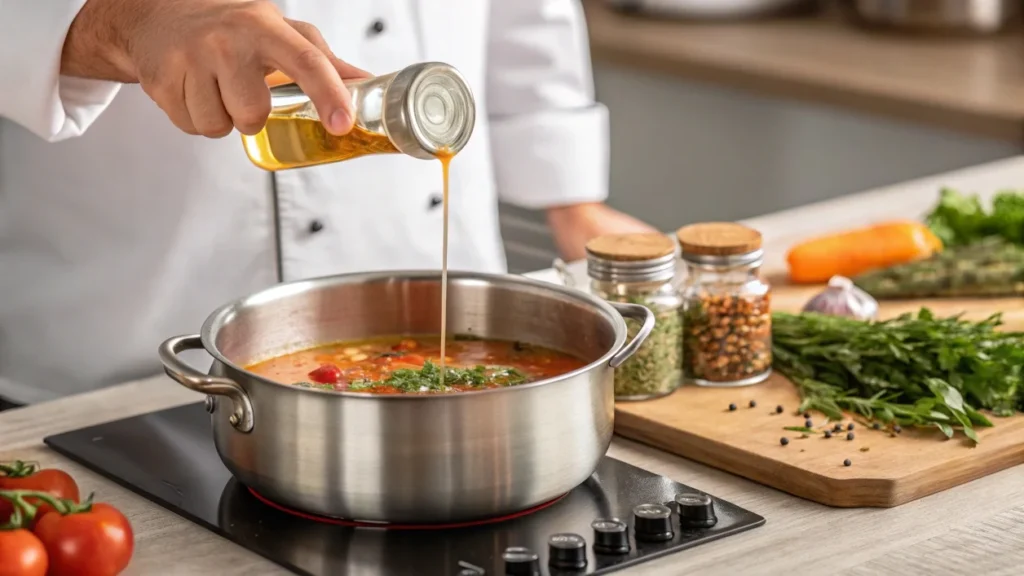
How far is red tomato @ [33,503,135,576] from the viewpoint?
1025mm

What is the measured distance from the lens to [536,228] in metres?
2.89

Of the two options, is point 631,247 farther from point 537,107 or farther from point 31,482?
point 537,107

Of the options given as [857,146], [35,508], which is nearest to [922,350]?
[35,508]

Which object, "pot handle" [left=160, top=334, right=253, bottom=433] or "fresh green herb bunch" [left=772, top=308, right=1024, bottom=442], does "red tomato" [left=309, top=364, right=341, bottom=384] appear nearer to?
"pot handle" [left=160, top=334, right=253, bottom=433]

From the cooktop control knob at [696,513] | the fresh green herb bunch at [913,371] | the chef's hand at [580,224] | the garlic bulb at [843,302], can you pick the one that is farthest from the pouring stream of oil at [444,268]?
the chef's hand at [580,224]

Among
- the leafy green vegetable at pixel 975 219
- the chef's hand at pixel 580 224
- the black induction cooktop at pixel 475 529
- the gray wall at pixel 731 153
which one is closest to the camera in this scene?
the black induction cooktop at pixel 475 529

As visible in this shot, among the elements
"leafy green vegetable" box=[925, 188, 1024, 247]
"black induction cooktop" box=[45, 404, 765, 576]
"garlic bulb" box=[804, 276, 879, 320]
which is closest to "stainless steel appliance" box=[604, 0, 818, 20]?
"leafy green vegetable" box=[925, 188, 1024, 247]

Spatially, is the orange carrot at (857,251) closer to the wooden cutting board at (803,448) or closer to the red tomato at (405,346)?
the wooden cutting board at (803,448)

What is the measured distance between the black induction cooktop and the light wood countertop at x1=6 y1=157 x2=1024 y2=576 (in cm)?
1

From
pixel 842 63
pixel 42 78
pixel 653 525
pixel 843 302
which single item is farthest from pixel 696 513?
pixel 842 63

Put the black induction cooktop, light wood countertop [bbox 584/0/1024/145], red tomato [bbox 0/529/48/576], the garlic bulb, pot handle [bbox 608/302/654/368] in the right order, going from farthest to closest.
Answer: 1. light wood countertop [bbox 584/0/1024/145]
2. the garlic bulb
3. pot handle [bbox 608/302/654/368]
4. the black induction cooktop
5. red tomato [bbox 0/529/48/576]

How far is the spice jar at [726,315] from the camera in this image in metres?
1.46

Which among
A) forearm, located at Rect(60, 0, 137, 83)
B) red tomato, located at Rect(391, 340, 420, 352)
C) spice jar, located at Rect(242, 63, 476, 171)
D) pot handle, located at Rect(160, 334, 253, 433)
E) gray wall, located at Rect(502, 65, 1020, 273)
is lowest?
gray wall, located at Rect(502, 65, 1020, 273)

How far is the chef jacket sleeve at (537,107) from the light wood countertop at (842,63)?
986 millimetres
